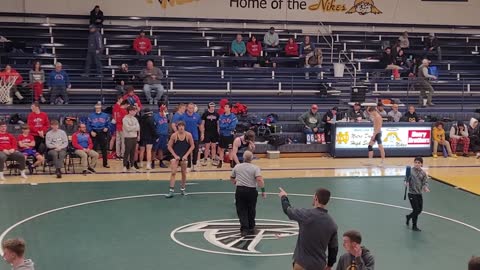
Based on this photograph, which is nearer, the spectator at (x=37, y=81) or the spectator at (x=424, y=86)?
the spectator at (x=37, y=81)

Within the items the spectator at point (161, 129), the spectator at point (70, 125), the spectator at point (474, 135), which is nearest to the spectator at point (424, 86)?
the spectator at point (474, 135)

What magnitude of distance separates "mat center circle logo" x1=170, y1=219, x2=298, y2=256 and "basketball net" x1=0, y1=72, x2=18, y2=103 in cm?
1211

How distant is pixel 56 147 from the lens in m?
17.5

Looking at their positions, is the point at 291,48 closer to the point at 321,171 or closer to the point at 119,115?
the point at 321,171

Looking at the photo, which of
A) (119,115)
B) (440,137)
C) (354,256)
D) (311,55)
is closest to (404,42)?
(311,55)

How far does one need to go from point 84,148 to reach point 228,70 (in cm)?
928

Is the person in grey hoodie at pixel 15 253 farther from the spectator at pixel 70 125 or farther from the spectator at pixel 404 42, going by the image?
the spectator at pixel 404 42

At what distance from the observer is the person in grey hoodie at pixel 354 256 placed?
650 centimetres

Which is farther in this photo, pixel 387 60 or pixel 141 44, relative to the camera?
pixel 387 60

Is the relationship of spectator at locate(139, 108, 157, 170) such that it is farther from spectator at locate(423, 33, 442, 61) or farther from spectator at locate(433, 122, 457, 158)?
spectator at locate(423, 33, 442, 61)

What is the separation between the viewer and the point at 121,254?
417 inches

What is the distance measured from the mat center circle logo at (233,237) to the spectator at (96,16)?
15.7 meters

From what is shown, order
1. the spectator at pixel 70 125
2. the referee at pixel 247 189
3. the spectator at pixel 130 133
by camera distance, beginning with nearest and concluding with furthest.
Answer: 1. the referee at pixel 247 189
2. the spectator at pixel 130 133
3. the spectator at pixel 70 125

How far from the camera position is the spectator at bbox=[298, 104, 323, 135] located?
22.3 metres
